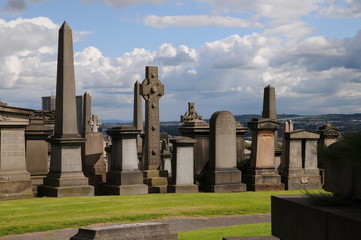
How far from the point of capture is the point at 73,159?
17531 mm

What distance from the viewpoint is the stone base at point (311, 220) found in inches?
189

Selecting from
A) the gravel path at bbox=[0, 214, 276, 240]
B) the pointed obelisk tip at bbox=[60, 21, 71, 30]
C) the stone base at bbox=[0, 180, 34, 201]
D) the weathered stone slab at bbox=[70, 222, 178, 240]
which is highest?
the pointed obelisk tip at bbox=[60, 21, 71, 30]

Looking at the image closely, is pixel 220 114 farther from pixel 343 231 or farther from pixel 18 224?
pixel 343 231

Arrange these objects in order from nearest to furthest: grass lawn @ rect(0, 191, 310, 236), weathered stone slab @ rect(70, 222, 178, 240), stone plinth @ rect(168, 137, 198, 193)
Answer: weathered stone slab @ rect(70, 222, 178, 240) → grass lawn @ rect(0, 191, 310, 236) → stone plinth @ rect(168, 137, 198, 193)

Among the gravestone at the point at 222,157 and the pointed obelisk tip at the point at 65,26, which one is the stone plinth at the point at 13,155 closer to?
the pointed obelisk tip at the point at 65,26

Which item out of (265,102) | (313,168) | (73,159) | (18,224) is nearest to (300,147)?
(313,168)

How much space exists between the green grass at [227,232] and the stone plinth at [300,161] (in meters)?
8.37

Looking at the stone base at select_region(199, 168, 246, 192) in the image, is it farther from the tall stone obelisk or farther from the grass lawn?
the tall stone obelisk

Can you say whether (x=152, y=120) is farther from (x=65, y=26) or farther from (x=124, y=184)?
(x=65, y=26)

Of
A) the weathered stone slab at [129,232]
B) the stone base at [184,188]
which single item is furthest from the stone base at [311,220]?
the stone base at [184,188]

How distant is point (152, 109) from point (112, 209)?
858cm

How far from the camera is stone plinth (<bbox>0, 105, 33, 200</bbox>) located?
54.6 feet

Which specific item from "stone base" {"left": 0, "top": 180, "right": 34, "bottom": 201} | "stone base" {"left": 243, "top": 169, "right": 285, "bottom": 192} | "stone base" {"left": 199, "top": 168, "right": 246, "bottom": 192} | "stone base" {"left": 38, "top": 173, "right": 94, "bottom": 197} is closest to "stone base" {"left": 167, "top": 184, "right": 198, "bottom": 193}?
"stone base" {"left": 199, "top": 168, "right": 246, "bottom": 192}

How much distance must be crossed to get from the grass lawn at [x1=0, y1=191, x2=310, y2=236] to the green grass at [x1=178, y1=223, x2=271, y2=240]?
200 centimetres
